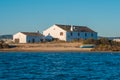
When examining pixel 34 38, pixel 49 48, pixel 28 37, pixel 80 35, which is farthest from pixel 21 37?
pixel 49 48

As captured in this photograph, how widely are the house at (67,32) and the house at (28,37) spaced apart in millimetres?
3217

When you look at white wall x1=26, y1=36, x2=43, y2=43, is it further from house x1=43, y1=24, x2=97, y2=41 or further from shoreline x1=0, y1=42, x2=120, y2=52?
shoreline x1=0, y1=42, x2=120, y2=52

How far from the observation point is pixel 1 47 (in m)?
97.3

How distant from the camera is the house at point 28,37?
354 feet

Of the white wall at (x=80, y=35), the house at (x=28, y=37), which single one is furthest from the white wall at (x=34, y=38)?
the white wall at (x=80, y=35)

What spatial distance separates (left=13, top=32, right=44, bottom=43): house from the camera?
354 ft

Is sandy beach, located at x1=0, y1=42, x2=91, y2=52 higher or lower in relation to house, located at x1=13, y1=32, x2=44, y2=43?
lower

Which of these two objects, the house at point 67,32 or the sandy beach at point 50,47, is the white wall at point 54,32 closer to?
the house at point 67,32

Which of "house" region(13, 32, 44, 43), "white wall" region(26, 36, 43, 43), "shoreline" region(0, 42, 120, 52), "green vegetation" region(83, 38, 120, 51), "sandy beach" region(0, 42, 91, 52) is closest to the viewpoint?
"green vegetation" region(83, 38, 120, 51)

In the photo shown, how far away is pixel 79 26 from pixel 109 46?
28.9m

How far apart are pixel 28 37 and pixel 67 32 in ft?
35.2

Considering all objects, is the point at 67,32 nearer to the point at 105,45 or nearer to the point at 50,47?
the point at 50,47

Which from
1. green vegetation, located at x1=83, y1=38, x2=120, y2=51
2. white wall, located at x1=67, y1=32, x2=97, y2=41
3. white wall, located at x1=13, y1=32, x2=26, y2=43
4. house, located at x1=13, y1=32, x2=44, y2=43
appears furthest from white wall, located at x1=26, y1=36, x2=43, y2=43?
green vegetation, located at x1=83, y1=38, x2=120, y2=51

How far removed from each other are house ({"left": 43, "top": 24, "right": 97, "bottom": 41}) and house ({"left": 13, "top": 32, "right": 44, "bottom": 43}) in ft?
10.6
